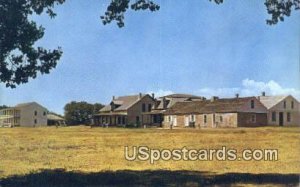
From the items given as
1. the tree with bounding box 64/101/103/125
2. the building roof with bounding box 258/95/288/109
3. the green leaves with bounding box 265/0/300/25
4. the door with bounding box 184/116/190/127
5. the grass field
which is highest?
the green leaves with bounding box 265/0/300/25

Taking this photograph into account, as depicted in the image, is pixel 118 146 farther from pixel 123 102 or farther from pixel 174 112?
pixel 174 112

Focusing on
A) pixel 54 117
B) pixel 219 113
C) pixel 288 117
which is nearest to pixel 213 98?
pixel 219 113

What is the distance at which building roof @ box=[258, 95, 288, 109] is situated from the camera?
38.8 ft

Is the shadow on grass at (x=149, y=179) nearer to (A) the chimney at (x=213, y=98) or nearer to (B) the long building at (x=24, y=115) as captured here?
(B) the long building at (x=24, y=115)

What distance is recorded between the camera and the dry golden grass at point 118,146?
38.4 ft

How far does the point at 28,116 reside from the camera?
12008 mm

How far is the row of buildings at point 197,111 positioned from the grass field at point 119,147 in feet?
0.83

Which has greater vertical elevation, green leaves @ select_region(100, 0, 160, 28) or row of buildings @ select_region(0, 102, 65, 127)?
green leaves @ select_region(100, 0, 160, 28)

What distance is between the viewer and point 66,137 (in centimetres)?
1240

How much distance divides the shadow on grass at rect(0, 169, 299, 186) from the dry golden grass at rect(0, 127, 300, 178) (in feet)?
0.33

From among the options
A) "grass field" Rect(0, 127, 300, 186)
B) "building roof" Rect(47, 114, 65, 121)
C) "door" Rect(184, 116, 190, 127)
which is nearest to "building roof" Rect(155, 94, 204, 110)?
"grass field" Rect(0, 127, 300, 186)

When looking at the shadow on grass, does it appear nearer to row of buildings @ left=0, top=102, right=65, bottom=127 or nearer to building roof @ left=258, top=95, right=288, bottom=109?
row of buildings @ left=0, top=102, right=65, bottom=127

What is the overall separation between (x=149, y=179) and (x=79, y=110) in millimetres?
1687

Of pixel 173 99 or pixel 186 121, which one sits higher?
pixel 173 99
